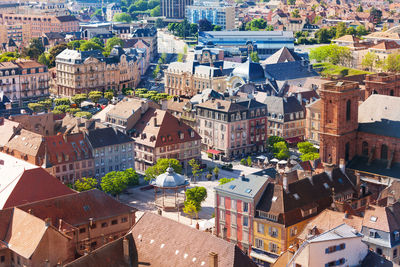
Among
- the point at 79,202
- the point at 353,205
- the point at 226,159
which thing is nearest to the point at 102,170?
the point at 226,159

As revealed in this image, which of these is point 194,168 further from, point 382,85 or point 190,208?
point 382,85

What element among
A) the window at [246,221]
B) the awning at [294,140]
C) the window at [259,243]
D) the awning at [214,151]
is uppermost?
the window at [246,221]

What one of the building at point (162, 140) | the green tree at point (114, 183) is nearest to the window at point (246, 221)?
the green tree at point (114, 183)

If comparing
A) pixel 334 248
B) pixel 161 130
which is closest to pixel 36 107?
pixel 161 130

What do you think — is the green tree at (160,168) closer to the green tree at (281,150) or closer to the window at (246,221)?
the green tree at (281,150)

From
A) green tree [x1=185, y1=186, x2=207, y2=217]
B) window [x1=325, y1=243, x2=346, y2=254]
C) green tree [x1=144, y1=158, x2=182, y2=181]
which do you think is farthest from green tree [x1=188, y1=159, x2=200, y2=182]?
window [x1=325, y1=243, x2=346, y2=254]

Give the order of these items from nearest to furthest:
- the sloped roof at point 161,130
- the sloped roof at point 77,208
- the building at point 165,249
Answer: the building at point 165,249 < the sloped roof at point 77,208 < the sloped roof at point 161,130

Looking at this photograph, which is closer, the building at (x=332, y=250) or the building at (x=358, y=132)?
the building at (x=332, y=250)

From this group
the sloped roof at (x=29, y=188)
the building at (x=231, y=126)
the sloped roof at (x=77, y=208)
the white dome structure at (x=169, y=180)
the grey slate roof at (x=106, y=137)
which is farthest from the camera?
the building at (x=231, y=126)
